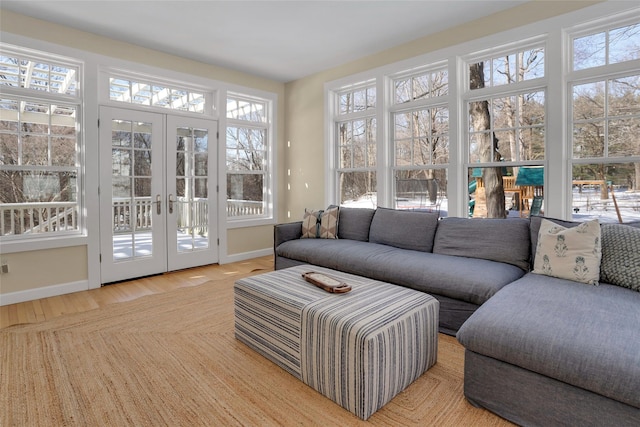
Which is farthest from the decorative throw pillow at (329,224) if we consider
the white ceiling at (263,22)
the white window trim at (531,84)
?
the white ceiling at (263,22)

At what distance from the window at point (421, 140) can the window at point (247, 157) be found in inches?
83.4

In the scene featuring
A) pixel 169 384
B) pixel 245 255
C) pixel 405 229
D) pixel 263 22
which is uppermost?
pixel 263 22

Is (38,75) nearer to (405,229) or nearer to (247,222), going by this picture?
(247,222)

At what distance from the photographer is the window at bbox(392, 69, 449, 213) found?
3.96 metres

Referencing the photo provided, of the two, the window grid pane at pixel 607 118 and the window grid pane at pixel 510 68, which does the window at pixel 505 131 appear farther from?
the window grid pane at pixel 607 118

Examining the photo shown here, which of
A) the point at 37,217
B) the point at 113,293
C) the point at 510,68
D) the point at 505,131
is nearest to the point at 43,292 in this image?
the point at 113,293

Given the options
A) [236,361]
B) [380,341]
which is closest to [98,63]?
[236,361]

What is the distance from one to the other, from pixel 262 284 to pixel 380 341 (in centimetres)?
98

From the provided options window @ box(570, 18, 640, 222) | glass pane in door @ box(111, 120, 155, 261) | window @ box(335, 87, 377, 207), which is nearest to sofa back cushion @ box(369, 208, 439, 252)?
window @ box(335, 87, 377, 207)

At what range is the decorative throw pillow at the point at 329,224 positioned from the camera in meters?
4.24

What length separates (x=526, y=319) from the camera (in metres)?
1.71

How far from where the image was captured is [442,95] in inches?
154

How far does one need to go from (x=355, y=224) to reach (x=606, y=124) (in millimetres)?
2502

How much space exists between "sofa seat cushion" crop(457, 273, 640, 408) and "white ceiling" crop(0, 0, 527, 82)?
8.95 feet
